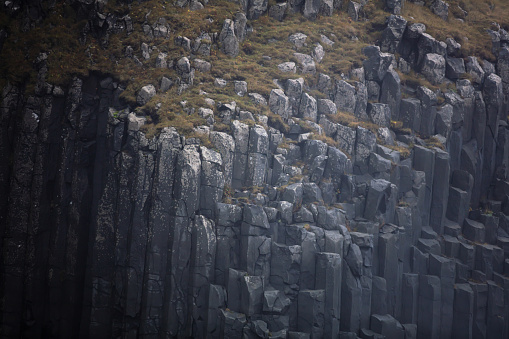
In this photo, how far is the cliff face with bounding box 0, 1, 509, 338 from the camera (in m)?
26.6

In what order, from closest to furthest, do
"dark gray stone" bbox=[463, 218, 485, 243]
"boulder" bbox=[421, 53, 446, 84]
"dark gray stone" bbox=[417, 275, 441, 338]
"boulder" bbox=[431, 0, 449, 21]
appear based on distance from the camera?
"dark gray stone" bbox=[417, 275, 441, 338]
"dark gray stone" bbox=[463, 218, 485, 243]
"boulder" bbox=[421, 53, 446, 84]
"boulder" bbox=[431, 0, 449, 21]

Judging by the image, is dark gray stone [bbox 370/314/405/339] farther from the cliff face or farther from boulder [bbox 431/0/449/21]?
boulder [bbox 431/0/449/21]

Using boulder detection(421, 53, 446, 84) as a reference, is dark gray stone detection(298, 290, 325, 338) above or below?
below

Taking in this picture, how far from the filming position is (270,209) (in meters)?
27.5

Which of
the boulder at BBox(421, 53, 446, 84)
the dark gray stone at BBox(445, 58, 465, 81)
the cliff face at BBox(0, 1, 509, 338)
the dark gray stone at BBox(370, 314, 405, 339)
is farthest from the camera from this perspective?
the dark gray stone at BBox(445, 58, 465, 81)

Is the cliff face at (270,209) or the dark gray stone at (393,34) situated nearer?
the cliff face at (270,209)

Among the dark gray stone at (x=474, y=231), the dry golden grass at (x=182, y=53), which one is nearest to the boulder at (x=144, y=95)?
the dry golden grass at (x=182, y=53)

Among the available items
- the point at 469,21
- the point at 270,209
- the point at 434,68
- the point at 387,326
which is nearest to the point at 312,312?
the point at 387,326

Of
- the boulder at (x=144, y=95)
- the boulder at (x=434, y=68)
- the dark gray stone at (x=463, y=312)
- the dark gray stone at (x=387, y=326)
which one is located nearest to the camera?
the dark gray stone at (x=387, y=326)

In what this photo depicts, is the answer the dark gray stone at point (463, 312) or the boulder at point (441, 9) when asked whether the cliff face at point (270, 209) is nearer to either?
the dark gray stone at point (463, 312)

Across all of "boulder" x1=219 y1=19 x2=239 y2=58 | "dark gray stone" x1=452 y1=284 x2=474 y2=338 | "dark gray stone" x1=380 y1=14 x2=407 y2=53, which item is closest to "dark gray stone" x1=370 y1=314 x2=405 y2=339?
"dark gray stone" x1=452 y1=284 x2=474 y2=338

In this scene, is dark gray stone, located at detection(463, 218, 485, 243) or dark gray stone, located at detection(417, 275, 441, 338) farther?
dark gray stone, located at detection(463, 218, 485, 243)

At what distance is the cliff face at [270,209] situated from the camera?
26.6 meters

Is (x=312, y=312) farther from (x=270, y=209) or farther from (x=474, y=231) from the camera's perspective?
(x=474, y=231)
